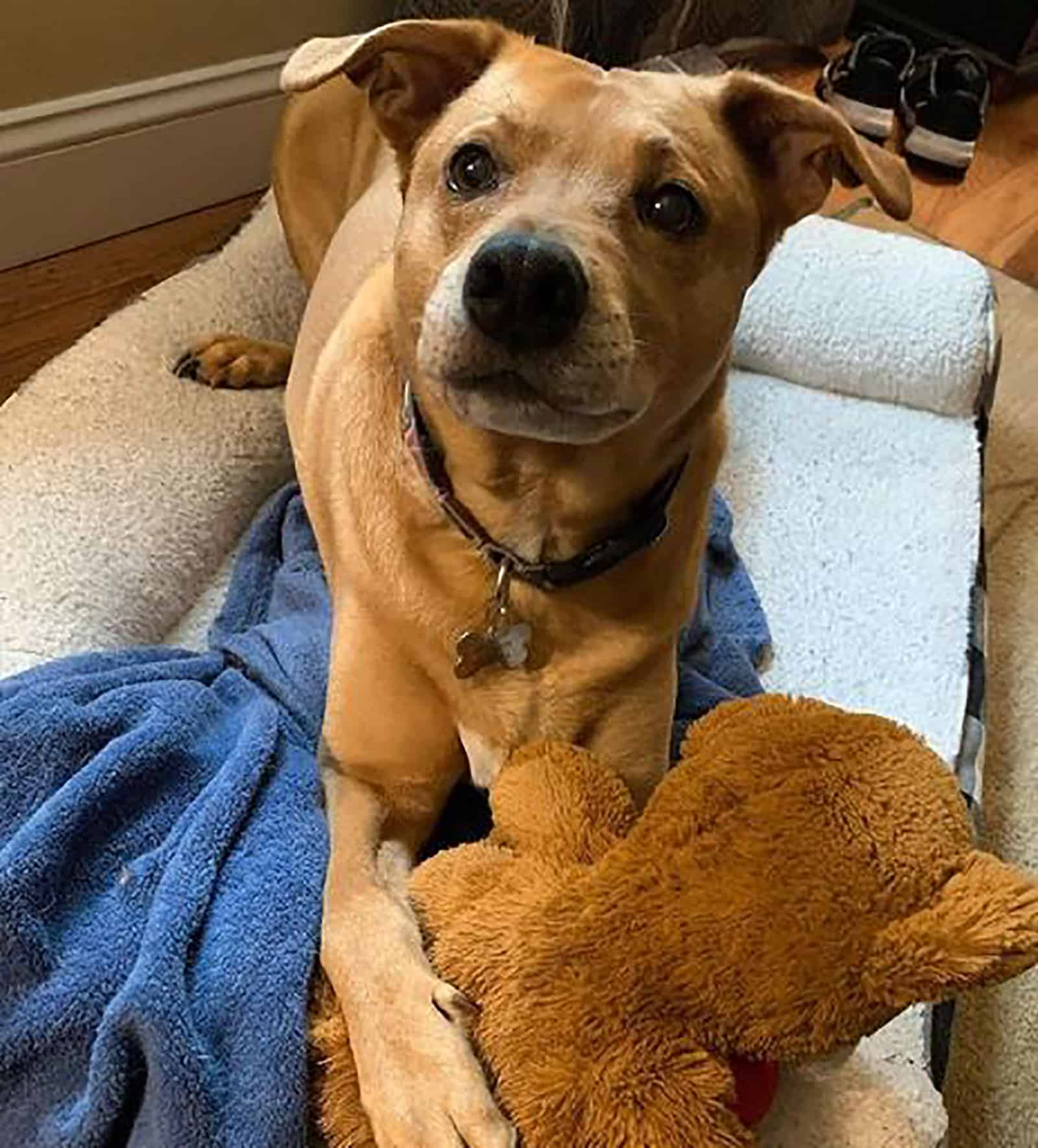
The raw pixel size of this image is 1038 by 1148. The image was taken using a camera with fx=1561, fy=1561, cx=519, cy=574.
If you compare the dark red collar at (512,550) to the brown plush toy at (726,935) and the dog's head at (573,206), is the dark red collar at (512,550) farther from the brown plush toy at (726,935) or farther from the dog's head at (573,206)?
the brown plush toy at (726,935)

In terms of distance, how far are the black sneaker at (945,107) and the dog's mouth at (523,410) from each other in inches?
83.5

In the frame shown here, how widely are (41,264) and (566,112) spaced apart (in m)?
1.47

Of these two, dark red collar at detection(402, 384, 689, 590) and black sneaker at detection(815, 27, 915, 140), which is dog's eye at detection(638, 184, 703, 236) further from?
black sneaker at detection(815, 27, 915, 140)

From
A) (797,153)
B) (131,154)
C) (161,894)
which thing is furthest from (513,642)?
(131,154)

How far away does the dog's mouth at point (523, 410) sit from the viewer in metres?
1.15

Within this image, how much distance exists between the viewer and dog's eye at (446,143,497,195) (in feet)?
4.03

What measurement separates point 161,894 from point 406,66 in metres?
0.72

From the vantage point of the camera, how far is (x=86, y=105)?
2373 mm

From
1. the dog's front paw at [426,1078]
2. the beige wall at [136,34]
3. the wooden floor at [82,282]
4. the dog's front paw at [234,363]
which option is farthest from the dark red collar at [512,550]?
the beige wall at [136,34]

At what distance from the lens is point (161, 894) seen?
1.24 metres

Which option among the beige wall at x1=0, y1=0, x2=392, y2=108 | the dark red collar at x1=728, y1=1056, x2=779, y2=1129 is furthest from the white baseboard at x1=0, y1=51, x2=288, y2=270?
the dark red collar at x1=728, y1=1056, x2=779, y2=1129

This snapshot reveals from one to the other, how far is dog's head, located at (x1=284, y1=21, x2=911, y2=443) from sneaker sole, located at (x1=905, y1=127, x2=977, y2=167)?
1.82m

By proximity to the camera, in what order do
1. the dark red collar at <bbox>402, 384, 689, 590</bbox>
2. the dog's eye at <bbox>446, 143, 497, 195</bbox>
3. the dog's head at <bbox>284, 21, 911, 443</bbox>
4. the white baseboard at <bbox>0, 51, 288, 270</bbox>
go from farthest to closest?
the white baseboard at <bbox>0, 51, 288, 270</bbox> < the dark red collar at <bbox>402, 384, 689, 590</bbox> < the dog's eye at <bbox>446, 143, 497, 195</bbox> < the dog's head at <bbox>284, 21, 911, 443</bbox>

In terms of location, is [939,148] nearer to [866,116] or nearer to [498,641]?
[866,116]
